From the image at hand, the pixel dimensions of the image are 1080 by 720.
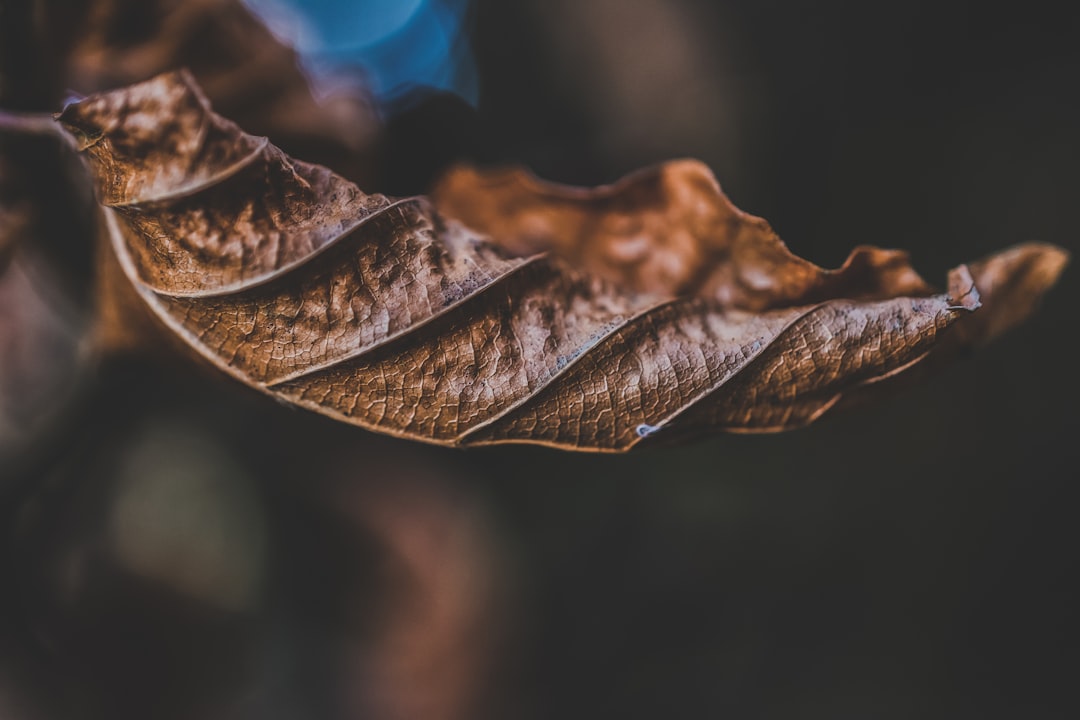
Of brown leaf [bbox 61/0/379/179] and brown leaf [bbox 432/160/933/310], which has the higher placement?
brown leaf [bbox 61/0/379/179]

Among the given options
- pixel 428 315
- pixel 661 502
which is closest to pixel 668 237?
pixel 428 315

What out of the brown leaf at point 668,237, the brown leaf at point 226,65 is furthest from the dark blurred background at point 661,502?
the brown leaf at point 668,237

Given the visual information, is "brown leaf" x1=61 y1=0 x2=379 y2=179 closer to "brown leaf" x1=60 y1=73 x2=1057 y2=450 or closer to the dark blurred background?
the dark blurred background

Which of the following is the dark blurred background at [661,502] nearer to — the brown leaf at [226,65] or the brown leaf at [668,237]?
the brown leaf at [226,65]

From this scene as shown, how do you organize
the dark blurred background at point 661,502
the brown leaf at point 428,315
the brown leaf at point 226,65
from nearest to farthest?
the brown leaf at point 428,315
the brown leaf at point 226,65
the dark blurred background at point 661,502

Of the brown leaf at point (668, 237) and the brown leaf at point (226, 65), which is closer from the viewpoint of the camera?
the brown leaf at point (668, 237)

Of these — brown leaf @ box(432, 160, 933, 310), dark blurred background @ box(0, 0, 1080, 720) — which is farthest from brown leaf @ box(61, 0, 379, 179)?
brown leaf @ box(432, 160, 933, 310)
